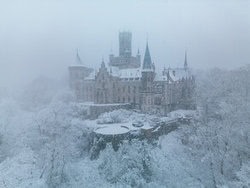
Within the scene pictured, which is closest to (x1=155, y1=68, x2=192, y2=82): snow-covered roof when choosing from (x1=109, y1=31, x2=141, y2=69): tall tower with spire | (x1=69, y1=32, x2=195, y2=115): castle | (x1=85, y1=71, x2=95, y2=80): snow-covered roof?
(x1=69, y1=32, x2=195, y2=115): castle

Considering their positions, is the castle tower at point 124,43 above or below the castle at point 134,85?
above

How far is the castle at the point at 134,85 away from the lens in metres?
30.3

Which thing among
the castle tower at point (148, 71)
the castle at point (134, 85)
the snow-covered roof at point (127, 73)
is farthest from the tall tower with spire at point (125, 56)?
the castle tower at point (148, 71)

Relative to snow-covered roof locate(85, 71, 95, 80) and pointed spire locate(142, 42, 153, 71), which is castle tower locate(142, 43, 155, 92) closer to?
pointed spire locate(142, 42, 153, 71)

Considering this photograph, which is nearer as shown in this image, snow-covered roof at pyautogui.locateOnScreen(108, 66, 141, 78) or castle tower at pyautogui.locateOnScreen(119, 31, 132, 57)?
snow-covered roof at pyautogui.locateOnScreen(108, 66, 141, 78)

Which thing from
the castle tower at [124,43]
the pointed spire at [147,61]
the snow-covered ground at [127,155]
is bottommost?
the snow-covered ground at [127,155]

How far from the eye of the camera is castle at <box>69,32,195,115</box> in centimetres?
3030

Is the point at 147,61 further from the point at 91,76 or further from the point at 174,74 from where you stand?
the point at 91,76

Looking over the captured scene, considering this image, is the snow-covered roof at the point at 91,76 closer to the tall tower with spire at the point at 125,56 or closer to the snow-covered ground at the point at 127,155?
the tall tower with spire at the point at 125,56

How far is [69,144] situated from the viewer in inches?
853

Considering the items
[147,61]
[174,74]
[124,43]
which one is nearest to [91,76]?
[124,43]

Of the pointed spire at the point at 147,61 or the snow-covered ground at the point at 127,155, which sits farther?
the pointed spire at the point at 147,61

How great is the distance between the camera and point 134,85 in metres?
32.6

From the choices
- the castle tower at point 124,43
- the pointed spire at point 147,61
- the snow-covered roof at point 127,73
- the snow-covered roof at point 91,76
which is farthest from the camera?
the castle tower at point 124,43
